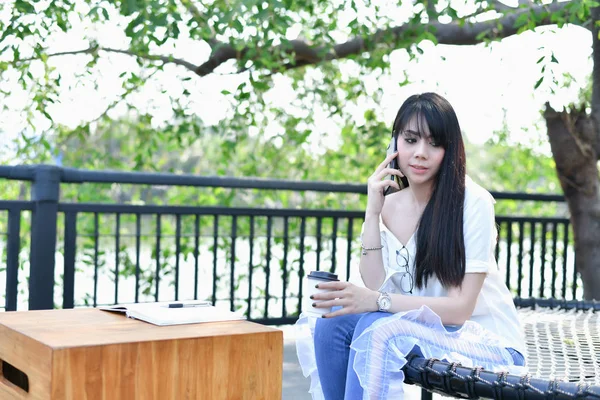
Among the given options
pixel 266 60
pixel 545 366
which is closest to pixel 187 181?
pixel 266 60

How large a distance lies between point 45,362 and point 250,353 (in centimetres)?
47

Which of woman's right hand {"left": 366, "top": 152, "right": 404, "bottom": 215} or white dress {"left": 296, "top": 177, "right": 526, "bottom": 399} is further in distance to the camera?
woman's right hand {"left": 366, "top": 152, "right": 404, "bottom": 215}

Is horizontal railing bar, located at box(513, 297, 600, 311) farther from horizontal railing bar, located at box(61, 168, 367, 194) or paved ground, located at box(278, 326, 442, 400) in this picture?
horizontal railing bar, located at box(61, 168, 367, 194)

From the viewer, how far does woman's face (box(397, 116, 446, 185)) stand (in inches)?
87.0

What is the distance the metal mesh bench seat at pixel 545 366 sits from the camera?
5.96 feet

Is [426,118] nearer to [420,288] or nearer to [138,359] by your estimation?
[420,288]

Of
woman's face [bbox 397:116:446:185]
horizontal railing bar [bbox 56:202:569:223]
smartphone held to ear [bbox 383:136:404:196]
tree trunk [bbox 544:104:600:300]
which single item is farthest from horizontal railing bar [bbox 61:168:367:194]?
woman's face [bbox 397:116:446:185]

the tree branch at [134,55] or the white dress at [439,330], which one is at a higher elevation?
the tree branch at [134,55]

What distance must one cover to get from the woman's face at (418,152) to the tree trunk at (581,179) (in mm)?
3006

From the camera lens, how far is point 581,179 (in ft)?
16.6

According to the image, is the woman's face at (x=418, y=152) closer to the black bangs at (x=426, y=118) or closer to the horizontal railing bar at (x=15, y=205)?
the black bangs at (x=426, y=118)

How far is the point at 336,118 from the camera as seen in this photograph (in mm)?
6453

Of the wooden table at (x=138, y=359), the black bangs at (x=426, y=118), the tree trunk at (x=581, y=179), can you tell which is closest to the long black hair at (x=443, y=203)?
the black bangs at (x=426, y=118)

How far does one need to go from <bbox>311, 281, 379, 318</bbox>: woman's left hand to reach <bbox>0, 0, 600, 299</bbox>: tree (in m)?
2.15
